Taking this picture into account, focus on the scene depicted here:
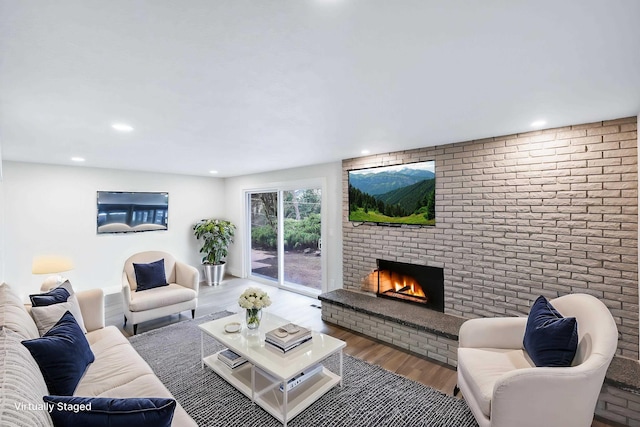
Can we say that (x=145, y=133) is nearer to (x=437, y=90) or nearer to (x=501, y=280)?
(x=437, y=90)

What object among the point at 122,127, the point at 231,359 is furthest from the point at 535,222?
the point at 122,127

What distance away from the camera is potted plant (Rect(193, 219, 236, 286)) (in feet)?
19.6

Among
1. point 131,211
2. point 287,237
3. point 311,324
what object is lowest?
point 311,324

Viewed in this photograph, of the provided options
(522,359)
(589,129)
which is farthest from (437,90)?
(522,359)

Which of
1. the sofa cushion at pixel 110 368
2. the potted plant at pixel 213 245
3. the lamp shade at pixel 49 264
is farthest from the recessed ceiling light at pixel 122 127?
the potted plant at pixel 213 245

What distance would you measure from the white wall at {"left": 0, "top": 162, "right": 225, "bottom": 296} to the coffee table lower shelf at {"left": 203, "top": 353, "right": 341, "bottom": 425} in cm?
374

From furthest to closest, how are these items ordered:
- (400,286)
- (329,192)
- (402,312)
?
(329,192) → (400,286) → (402,312)

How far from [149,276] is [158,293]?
1.10 ft

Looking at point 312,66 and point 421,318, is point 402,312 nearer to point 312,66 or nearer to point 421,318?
point 421,318

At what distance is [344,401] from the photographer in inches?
89.9

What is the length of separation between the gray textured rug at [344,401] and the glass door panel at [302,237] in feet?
7.76

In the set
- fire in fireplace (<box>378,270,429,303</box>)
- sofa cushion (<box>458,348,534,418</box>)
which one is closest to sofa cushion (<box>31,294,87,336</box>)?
sofa cushion (<box>458,348,534,418</box>)

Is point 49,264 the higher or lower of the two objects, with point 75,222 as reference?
lower

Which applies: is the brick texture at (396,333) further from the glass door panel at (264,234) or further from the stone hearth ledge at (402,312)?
the glass door panel at (264,234)
